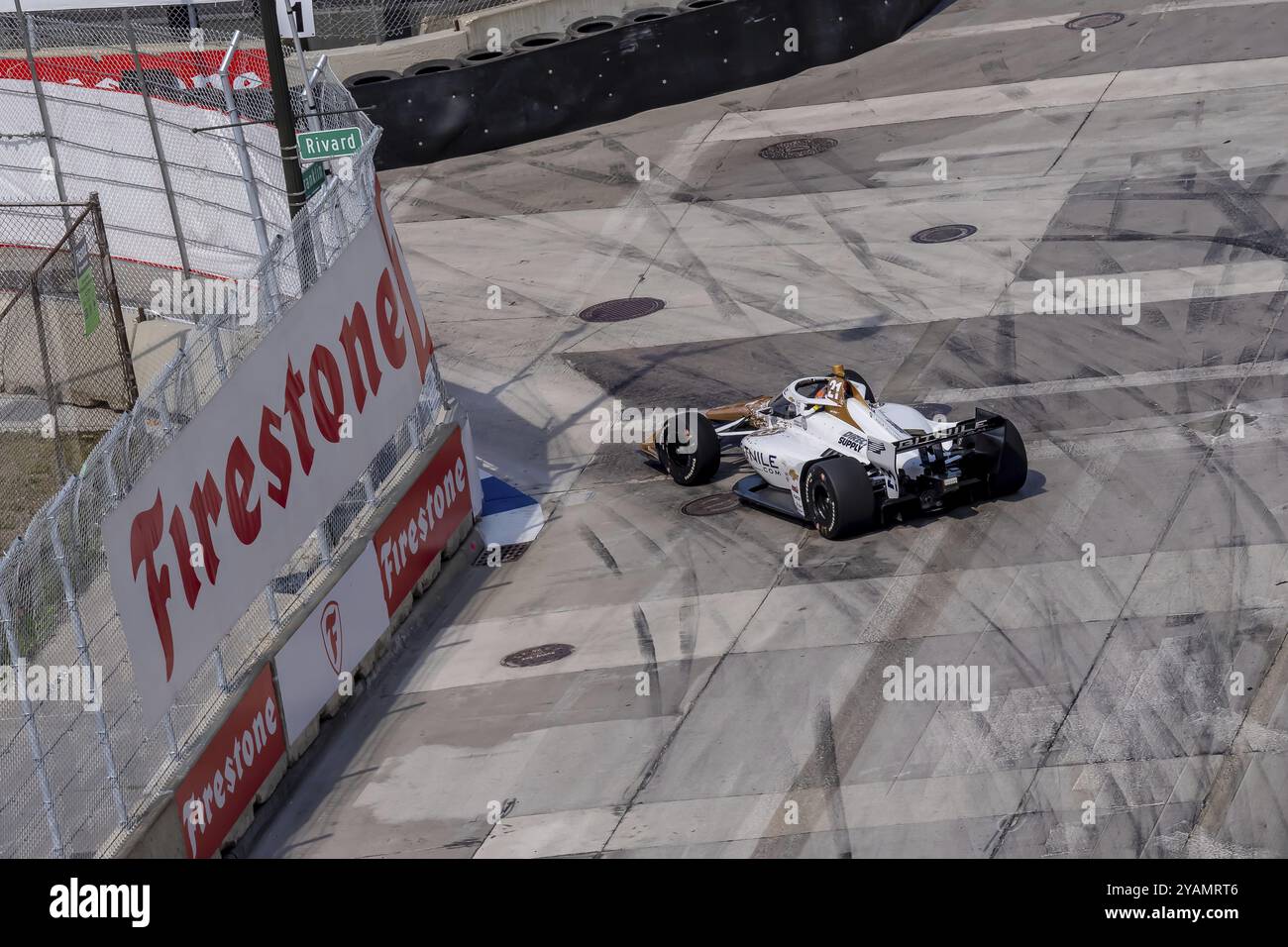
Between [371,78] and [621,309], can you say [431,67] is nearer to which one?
[371,78]

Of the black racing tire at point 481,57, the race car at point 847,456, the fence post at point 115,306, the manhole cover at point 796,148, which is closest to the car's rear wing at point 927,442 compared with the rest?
the race car at point 847,456

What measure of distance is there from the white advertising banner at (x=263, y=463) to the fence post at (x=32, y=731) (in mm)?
945

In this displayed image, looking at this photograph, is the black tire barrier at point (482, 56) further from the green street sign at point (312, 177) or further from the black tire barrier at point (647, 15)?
the green street sign at point (312, 177)

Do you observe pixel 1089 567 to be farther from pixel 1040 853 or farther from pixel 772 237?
pixel 772 237

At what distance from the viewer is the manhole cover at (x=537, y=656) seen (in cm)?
1382

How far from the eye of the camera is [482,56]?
94.9 ft

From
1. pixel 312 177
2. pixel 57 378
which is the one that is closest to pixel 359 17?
pixel 312 177

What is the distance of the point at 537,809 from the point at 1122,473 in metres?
7.21

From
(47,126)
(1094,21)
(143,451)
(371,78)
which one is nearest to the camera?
(143,451)

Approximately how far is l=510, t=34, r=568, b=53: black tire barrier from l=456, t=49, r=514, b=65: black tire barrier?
235mm

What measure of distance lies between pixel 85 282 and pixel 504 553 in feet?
14.9

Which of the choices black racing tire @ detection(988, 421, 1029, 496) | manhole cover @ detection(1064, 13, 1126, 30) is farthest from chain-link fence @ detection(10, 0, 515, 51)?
black racing tire @ detection(988, 421, 1029, 496)
